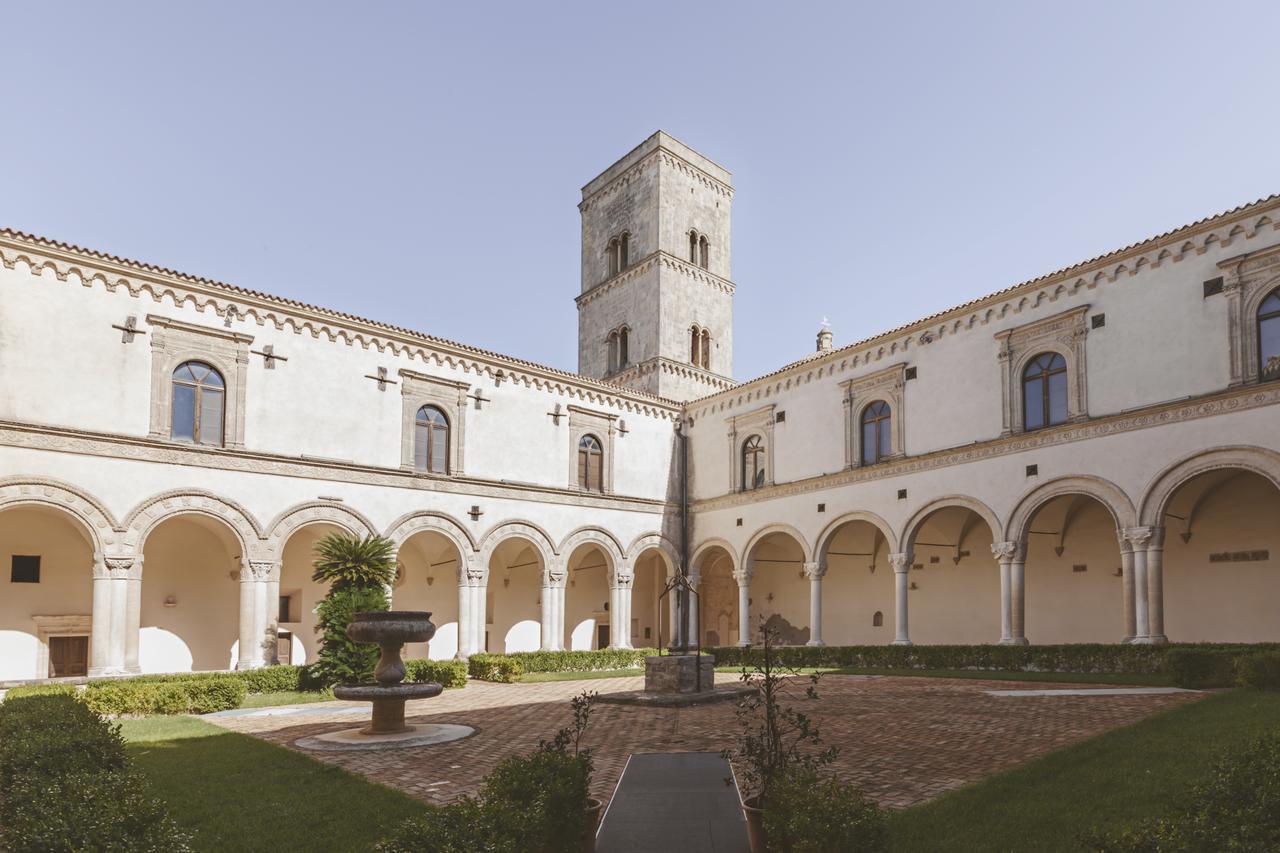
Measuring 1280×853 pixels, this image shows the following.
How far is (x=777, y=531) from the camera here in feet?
94.8

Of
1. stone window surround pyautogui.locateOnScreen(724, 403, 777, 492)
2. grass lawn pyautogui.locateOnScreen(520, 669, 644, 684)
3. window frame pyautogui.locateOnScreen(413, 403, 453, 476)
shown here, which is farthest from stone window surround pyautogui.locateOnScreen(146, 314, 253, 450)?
stone window surround pyautogui.locateOnScreen(724, 403, 777, 492)

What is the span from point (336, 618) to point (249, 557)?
3954 mm

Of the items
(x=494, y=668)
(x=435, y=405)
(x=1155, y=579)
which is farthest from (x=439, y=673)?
(x=1155, y=579)

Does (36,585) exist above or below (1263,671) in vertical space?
above

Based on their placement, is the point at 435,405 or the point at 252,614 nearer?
the point at 252,614

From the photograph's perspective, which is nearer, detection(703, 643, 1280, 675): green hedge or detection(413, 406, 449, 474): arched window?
detection(703, 643, 1280, 675): green hedge

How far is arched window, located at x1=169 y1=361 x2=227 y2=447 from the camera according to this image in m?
21.0

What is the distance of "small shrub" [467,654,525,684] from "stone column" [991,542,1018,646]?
496 inches

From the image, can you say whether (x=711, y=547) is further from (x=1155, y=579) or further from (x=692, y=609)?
(x=1155, y=579)

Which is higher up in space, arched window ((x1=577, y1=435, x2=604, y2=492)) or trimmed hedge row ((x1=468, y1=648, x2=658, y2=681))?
arched window ((x1=577, y1=435, x2=604, y2=492))

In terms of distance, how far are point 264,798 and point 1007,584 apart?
19293mm

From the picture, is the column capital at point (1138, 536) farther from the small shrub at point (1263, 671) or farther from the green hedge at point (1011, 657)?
the small shrub at point (1263, 671)

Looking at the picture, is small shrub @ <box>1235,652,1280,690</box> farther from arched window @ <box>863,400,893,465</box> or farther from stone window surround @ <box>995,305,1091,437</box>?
arched window @ <box>863,400,893,465</box>

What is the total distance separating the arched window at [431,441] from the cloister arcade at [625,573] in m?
1.84
